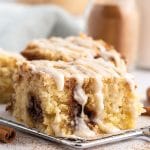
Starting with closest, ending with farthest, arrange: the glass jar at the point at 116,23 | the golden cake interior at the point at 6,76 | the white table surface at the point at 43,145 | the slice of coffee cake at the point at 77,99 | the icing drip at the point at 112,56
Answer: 1. the white table surface at the point at 43,145
2. the slice of coffee cake at the point at 77,99
3. the golden cake interior at the point at 6,76
4. the icing drip at the point at 112,56
5. the glass jar at the point at 116,23

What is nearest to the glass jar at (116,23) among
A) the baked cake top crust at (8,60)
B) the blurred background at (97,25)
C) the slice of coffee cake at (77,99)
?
the blurred background at (97,25)

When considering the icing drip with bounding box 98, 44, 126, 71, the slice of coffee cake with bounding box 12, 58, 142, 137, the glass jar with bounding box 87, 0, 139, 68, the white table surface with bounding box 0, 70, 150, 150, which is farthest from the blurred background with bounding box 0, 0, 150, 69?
the white table surface with bounding box 0, 70, 150, 150

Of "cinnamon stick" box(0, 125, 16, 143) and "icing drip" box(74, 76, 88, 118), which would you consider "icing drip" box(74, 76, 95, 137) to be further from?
"cinnamon stick" box(0, 125, 16, 143)

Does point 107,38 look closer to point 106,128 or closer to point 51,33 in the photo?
point 51,33

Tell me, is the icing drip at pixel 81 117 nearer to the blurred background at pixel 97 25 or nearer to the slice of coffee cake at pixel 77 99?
the slice of coffee cake at pixel 77 99

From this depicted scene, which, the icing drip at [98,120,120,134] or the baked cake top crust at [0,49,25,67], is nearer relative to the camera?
the icing drip at [98,120,120,134]

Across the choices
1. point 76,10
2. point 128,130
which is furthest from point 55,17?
point 128,130
